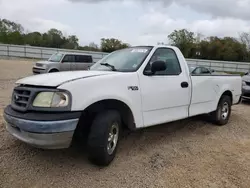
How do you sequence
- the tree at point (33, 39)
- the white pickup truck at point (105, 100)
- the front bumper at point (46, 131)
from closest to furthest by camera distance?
the front bumper at point (46, 131) → the white pickup truck at point (105, 100) → the tree at point (33, 39)

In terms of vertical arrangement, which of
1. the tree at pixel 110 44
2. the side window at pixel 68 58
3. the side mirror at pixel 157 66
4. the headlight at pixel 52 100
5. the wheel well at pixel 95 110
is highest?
the tree at pixel 110 44

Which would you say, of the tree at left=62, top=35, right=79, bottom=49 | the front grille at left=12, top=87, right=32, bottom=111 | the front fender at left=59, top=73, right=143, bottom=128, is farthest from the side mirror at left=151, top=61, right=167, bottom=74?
the tree at left=62, top=35, right=79, bottom=49

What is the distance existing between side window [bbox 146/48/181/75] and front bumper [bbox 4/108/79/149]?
2025mm

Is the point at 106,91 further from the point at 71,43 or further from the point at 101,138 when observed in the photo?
the point at 71,43

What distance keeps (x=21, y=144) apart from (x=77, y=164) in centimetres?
107

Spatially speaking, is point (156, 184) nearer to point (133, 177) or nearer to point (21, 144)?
point (133, 177)

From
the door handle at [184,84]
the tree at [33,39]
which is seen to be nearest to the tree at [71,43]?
the tree at [33,39]

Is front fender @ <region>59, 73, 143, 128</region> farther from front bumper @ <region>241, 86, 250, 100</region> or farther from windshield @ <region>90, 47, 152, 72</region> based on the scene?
front bumper @ <region>241, 86, 250, 100</region>

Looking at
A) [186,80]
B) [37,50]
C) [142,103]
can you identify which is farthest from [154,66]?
[37,50]

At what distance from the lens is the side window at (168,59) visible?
471 centimetres

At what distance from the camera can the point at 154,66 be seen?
4.27m

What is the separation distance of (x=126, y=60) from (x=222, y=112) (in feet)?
9.82

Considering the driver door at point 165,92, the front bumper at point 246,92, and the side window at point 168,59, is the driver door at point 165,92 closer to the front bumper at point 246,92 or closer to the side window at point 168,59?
the side window at point 168,59

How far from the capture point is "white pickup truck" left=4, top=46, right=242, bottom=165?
126 inches
